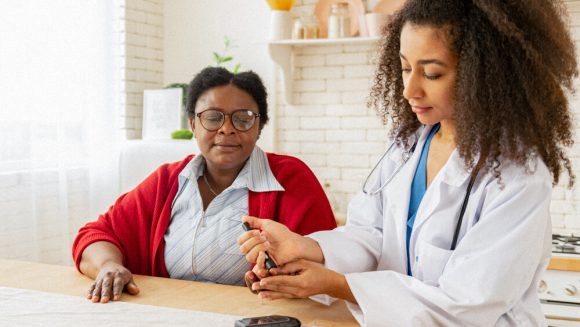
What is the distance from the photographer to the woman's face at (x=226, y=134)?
2.31 m

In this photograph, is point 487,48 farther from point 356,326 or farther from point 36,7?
point 36,7

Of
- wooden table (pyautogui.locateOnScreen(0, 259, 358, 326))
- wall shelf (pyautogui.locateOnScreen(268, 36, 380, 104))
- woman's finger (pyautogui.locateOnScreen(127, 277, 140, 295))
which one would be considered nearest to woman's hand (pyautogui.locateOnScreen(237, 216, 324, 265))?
wooden table (pyautogui.locateOnScreen(0, 259, 358, 326))

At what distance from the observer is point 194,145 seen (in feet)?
12.1

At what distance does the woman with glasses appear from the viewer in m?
2.20

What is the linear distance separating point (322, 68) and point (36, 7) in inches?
63.5

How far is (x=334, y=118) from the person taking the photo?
13.4 feet

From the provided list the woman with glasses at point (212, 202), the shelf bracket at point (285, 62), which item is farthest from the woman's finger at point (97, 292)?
the shelf bracket at point (285, 62)

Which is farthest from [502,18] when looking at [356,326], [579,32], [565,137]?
[579,32]

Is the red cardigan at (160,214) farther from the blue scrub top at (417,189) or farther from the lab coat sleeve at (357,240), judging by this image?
the blue scrub top at (417,189)

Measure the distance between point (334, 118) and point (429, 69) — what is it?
2.61 meters

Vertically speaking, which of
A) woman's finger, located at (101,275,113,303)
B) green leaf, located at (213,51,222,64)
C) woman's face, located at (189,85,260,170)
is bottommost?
woman's finger, located at (101,275,113,303)

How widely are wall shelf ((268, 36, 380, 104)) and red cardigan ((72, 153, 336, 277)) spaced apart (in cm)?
154

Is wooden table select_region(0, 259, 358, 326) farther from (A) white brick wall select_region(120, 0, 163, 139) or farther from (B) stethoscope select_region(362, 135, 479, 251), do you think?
(A) white brick wall select_region(120, 0, 163, 139)

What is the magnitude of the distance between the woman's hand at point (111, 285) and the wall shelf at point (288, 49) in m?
2.18
